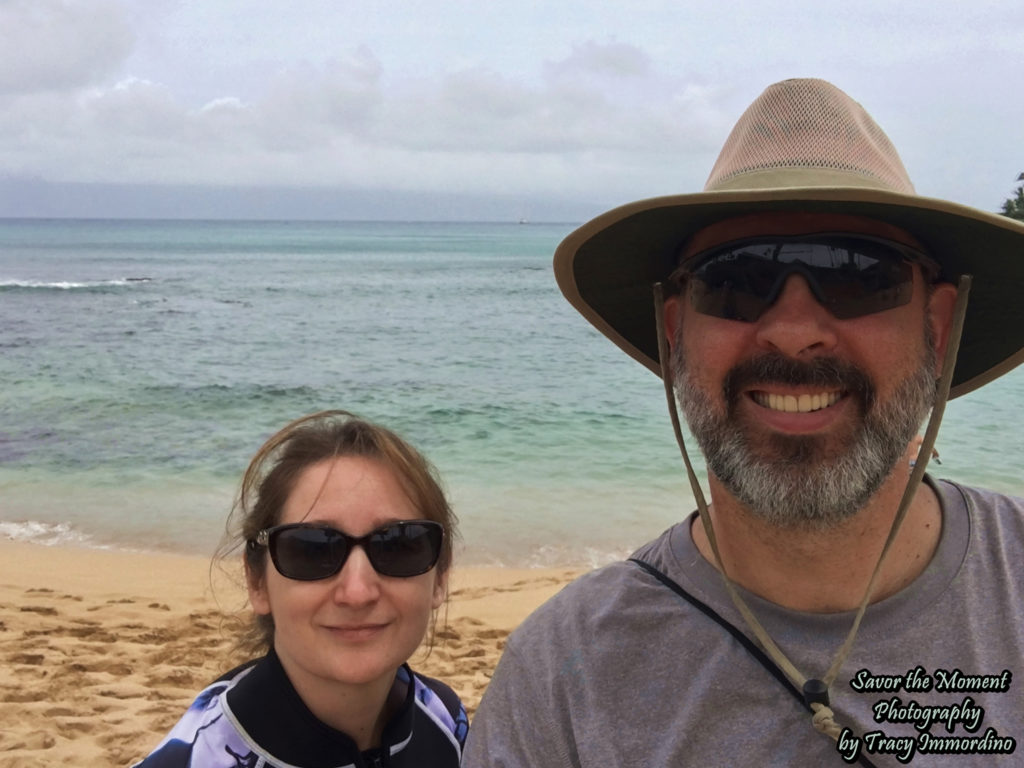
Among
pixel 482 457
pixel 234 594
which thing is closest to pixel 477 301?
pixel 482 457

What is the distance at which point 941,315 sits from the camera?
72.3 inches

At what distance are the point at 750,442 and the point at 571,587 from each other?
502 millimetres

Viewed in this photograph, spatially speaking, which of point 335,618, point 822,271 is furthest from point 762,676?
→ point 335,618

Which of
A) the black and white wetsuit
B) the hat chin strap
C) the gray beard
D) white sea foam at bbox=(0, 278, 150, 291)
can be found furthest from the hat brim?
white sea foam at bbox=(0, 278, 150, 291)

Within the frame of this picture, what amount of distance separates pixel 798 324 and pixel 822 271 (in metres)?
0.11

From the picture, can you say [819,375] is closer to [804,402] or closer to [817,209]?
[804,402]

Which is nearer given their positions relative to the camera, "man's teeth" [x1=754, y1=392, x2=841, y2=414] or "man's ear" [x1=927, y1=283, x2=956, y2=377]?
"man's teeth" [x1=754, y1=392, x2=841, y2=414]

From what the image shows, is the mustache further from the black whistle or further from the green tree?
the green tree

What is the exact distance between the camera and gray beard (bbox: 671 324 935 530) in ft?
5.48

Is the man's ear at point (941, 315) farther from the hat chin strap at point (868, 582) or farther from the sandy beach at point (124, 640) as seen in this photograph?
the sandy beach at point (124, 640)

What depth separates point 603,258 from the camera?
209 centimetres

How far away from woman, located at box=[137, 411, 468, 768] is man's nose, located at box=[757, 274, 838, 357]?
46.0 inches

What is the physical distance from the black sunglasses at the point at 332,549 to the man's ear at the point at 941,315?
1388 millimetres

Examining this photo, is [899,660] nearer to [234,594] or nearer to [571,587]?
[571,587]
